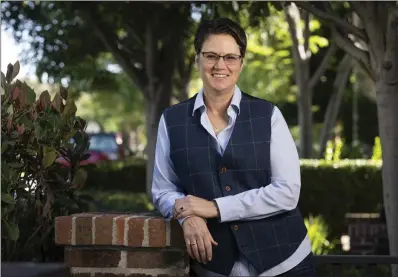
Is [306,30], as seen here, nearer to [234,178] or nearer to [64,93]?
[64,93]

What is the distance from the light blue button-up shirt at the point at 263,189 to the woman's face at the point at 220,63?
0.07 meters

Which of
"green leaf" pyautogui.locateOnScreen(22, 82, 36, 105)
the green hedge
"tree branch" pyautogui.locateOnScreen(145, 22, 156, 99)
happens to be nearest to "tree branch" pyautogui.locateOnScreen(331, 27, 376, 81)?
"green leaf" pyautogui.locateOnScreen(22, 82, 36, 105)

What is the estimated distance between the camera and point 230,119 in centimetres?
301

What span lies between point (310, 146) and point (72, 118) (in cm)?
1433

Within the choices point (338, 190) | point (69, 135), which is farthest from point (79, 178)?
point (338, 190)

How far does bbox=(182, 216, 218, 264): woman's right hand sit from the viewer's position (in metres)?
2.90

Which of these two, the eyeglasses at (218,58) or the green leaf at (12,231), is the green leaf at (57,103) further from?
the eyeglasses at (218,58)

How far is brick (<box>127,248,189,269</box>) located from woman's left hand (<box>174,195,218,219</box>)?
44 centimetres

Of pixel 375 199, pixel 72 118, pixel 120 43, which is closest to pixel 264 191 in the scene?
pixel 72 118

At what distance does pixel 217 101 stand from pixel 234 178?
29cm

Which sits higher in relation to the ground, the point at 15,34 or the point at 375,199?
the point at 15,34

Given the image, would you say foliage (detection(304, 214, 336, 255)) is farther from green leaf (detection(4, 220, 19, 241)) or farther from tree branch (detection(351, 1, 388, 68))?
green leaf (detection(4, 220, 19, 241))

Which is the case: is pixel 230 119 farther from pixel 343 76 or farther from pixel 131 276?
pixel 343 76

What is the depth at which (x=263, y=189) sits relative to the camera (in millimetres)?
2914
